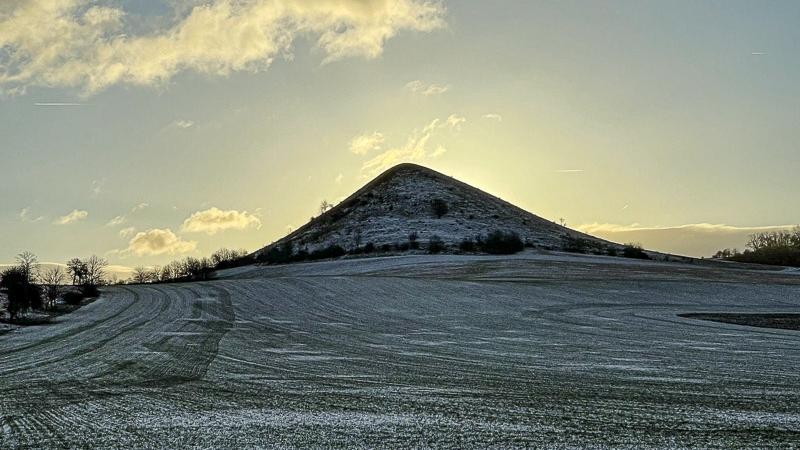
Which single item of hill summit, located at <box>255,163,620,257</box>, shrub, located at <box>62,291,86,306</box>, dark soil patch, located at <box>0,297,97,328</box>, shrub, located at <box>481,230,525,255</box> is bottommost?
dark soil patch, located at <box>0,297,97,328</box>

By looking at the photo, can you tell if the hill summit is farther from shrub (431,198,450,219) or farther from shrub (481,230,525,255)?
shrub (481,230,525,255)

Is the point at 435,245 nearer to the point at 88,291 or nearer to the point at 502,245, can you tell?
the point at 502,245

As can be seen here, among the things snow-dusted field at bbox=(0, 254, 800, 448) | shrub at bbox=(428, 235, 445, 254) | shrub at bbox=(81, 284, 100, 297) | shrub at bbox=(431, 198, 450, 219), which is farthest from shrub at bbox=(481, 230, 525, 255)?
snow-dusted field at bbox=(0, 254, 800, 448)

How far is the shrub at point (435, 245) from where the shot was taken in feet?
314

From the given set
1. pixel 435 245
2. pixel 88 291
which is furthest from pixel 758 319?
pixel 435 245

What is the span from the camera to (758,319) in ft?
110

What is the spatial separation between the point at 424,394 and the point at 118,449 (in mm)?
5037

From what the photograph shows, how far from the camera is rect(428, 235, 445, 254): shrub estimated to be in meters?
95.8

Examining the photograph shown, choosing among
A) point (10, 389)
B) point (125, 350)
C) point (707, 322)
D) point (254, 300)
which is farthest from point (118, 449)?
point (254, 300)

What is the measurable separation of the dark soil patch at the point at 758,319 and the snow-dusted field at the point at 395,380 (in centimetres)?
228

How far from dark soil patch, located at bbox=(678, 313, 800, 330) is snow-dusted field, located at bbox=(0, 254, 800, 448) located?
2.28m

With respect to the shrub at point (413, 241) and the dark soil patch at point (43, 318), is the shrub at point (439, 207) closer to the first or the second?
the shrub at point (413, 241)

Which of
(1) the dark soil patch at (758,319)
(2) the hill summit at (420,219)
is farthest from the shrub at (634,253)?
(1) the dark soil patch at (758,319)

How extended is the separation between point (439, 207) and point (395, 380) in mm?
113710
